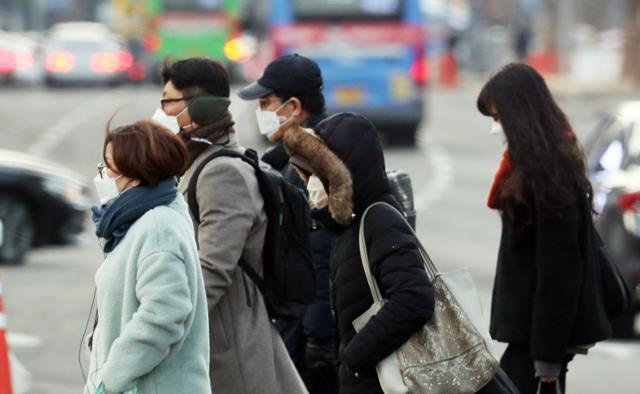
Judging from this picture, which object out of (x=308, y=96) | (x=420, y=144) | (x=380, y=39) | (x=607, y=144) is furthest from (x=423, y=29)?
(x=308, y=96)

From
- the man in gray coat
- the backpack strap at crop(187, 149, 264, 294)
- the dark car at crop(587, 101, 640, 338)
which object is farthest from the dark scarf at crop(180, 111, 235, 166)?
the dark car at crop(587, 101, 640, 338)

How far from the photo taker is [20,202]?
15.5m

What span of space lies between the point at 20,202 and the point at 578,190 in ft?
34.0

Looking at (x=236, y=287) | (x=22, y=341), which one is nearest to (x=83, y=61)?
(x=22, y=341)

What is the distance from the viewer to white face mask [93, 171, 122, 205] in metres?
4.96

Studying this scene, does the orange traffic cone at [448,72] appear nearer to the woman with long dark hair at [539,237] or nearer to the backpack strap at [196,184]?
the woman with long dark hair at [539,237]

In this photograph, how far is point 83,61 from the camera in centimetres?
4144

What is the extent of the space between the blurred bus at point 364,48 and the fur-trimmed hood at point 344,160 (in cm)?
2093

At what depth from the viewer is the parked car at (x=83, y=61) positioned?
41.4 m

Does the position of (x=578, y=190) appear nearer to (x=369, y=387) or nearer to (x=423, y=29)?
(x=369, y=387)

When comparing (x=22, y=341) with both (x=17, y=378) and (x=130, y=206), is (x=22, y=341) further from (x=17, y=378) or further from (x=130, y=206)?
(x=130, y=206)

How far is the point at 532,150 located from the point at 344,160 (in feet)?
2.66

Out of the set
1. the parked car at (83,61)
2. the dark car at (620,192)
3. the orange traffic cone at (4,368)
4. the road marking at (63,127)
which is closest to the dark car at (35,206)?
the dark car at (620,192)

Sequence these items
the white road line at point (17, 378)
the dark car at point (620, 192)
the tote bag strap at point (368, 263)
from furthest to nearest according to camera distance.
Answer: the dark car at point (620, 192) → the white road line at point (17, 378) → the tote bag strap at point (368, 263)
